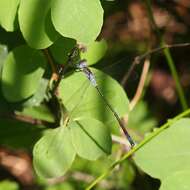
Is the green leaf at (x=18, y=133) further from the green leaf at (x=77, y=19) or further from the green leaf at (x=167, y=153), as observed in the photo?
the green leaf at (x=77, y=19)

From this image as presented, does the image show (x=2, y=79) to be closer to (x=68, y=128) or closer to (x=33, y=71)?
(x=33, y=71)

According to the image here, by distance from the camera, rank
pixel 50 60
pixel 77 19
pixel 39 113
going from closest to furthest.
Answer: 1. pixel 77 19
2. pixel 50 60
3. pixel 39 113

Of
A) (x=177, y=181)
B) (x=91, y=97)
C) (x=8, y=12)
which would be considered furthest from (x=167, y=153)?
(x=8, y=12)

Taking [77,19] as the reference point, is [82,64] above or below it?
below

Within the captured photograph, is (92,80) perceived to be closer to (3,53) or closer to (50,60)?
(50,60)

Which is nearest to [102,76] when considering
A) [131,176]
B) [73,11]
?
[73,11]

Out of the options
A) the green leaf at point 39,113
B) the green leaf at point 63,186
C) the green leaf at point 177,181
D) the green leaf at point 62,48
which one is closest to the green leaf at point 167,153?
the green leaf at point 177,181
